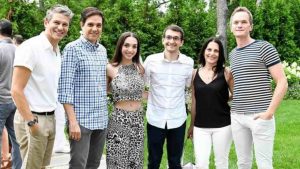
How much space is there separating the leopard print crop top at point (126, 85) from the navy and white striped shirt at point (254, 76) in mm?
953

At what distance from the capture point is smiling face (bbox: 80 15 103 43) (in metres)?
4.06

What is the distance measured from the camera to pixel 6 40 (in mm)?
5523

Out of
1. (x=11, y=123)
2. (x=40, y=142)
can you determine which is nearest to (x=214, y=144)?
(x=40, y=142)

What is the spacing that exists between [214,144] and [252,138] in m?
0.38

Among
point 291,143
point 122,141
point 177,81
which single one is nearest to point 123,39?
point 177,81

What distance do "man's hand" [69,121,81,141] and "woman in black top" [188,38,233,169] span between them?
1268mm

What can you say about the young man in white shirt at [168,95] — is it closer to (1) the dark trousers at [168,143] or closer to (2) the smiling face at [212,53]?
(1) the dark trousers at [168,143]

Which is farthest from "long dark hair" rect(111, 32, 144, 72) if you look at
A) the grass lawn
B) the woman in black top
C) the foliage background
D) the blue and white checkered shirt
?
the foliage background

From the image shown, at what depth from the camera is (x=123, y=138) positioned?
4570 millimetres

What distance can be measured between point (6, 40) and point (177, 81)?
2.19m

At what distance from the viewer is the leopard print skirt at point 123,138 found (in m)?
4.56

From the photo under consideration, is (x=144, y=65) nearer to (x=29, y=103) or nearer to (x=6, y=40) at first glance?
(x=29, y=103)

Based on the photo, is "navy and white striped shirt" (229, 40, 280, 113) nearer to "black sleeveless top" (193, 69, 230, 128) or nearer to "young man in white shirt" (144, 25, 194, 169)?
"black sleeveless top" (193, 69, 230, 128)

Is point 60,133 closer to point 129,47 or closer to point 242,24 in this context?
point 129,47
